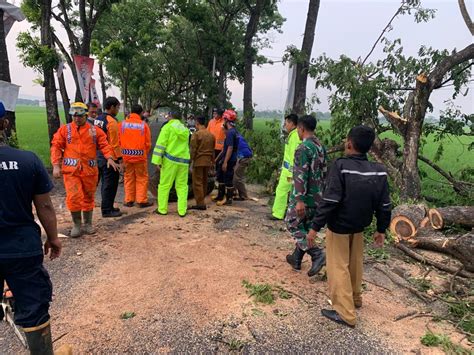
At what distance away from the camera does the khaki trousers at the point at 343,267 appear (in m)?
3.17

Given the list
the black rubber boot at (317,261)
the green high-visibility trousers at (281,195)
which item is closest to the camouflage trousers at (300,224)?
the black rubber boot at (317,261)

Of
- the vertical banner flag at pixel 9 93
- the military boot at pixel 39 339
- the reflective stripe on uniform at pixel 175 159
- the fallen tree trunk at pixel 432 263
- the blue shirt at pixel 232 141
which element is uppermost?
the vertical banner flag at pixel 9 93

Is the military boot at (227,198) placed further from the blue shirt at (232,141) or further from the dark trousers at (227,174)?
the blue shirt at (232,141)

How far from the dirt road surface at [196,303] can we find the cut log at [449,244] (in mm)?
932

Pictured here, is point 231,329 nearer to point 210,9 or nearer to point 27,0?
point 27,0

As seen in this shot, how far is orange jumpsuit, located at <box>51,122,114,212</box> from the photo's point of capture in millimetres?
4789

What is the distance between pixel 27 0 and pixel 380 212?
1046cm

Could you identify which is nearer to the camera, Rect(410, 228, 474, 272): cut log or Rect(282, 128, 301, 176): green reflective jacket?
Rect(410, 228, 474, 272): cut log

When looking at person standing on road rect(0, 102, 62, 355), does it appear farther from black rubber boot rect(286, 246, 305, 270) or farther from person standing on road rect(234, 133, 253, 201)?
person standing on road rect(234, 133, 253, 201)

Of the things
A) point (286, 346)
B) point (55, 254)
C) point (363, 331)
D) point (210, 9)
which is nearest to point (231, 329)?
point (286, 346)

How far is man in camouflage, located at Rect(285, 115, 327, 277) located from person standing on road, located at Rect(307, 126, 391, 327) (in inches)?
26.8

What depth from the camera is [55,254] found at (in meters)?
2.66

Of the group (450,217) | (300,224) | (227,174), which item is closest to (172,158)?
(227,174)

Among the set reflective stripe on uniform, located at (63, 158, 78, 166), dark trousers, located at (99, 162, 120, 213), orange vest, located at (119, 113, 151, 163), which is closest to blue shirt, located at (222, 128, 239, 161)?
orange vest, located at (119, 113, 151, 163)
